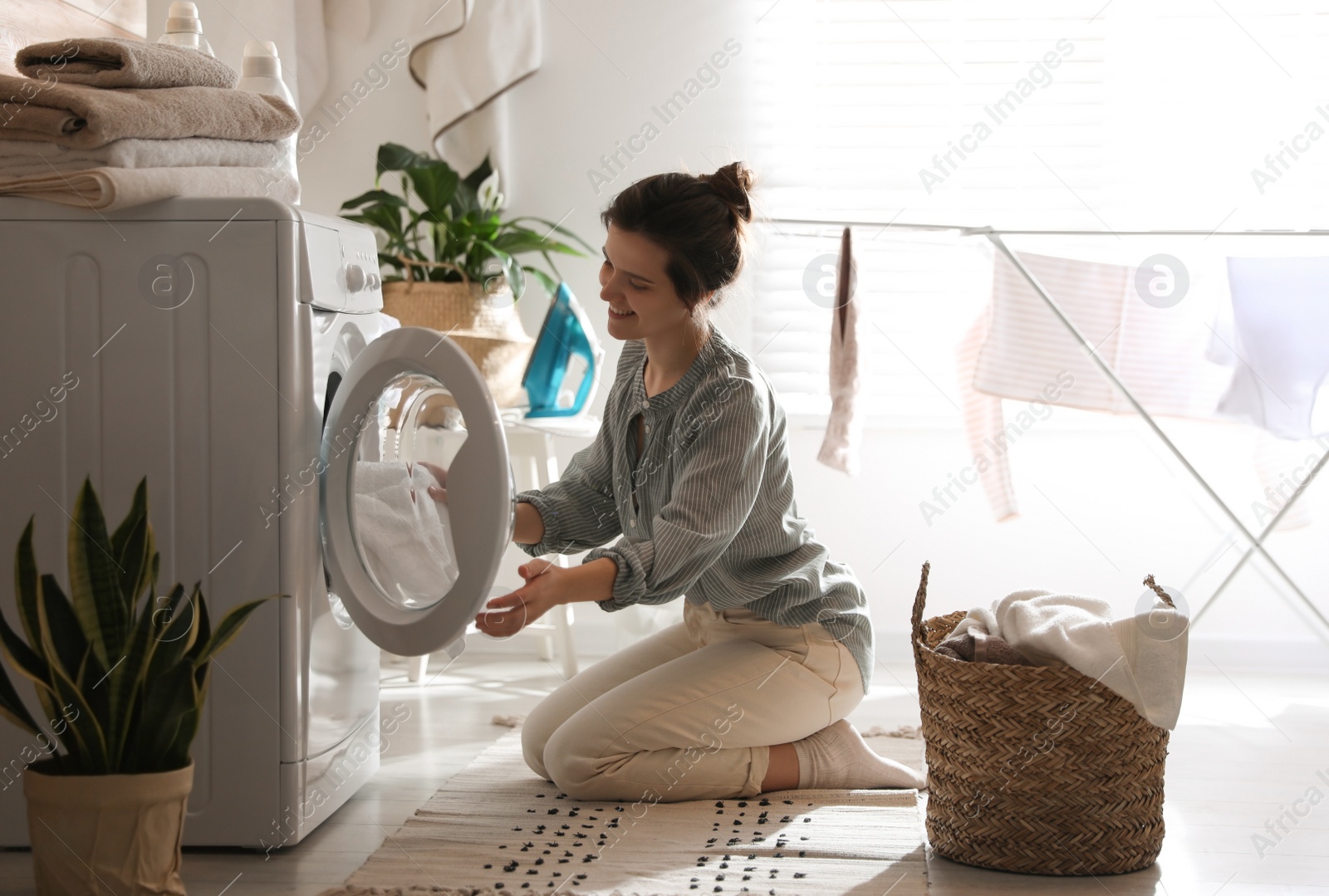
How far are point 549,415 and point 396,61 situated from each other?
3.33ft

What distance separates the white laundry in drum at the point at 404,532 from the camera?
1471 mm

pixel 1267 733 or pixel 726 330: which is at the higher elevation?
pixel 726 330

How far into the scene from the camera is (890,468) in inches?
113

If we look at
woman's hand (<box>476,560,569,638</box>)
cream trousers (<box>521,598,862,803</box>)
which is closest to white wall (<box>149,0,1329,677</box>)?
cream trousers (<box>521,598,862,803</box>)

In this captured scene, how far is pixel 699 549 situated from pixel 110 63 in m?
0.97

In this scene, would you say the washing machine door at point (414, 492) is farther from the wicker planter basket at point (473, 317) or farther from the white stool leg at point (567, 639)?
the white stool leg at point (567, 639)

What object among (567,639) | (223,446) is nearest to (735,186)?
(223,446)

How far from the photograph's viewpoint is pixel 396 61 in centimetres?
288

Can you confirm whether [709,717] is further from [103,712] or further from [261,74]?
[261,74]

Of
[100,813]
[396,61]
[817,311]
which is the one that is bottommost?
[100,813]

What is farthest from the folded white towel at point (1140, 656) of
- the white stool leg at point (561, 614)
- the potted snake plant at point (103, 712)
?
the white stool leg at point (561, 614)

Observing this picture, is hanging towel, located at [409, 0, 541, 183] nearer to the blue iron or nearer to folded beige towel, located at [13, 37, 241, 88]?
the blue iron

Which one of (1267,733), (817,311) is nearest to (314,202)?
(817,311)

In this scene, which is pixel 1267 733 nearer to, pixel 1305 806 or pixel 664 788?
pixel 1305 806
